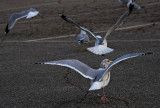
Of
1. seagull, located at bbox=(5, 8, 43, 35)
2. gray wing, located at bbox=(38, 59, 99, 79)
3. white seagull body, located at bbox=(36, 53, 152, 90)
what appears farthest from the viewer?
seagull, located at bbox=(5, 8, 43, 35)

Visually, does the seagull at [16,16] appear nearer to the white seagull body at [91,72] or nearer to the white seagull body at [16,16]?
the white seagull body at [16,16]

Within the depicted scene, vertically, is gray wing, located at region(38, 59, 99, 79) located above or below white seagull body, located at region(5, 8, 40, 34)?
above

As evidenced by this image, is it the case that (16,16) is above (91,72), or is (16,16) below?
below

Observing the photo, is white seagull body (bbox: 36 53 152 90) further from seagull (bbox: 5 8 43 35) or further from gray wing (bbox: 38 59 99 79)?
seagull (bbox: 5 8 43 35)

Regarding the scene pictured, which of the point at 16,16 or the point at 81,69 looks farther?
the point at 16,16

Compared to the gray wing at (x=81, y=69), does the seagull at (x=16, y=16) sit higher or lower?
lower

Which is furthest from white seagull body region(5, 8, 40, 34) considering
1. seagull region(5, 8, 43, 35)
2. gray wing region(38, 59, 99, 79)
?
gray wing region(38, 59, 99, 79)

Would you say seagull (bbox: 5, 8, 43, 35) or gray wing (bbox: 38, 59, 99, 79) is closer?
gray wing (bbox: 38, 59, 99, 79)

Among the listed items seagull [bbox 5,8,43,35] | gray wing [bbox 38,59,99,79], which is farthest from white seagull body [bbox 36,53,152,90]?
seagull [bbox 5,8,43,35]

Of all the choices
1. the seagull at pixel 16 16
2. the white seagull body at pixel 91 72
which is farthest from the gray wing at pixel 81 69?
the seagull at pixel 16 16

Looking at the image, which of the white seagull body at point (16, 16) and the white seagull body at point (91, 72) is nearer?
the white seagull body at point (91, 72)

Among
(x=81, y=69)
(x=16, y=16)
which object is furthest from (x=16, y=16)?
(x=81, y=69)

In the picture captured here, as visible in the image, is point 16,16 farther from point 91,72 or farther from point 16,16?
point 91,72

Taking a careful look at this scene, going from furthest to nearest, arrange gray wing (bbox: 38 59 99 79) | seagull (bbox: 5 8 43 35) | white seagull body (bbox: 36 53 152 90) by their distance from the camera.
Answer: seagull (bbox: 5 8 43 35) → gray wing (bbox: 38 59 99 79) → white seagull body (bbox: 36 53 152 90)
